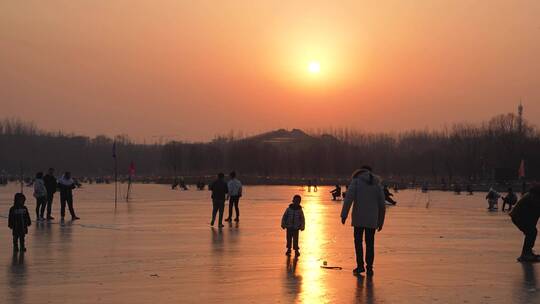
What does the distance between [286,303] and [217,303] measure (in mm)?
828

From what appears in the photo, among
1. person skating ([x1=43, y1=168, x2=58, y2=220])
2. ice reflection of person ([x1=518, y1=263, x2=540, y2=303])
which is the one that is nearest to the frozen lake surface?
ice reflection of person ([x1=518, y1=263, x2=540, y2=303])

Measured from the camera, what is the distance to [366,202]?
13336 millimetres

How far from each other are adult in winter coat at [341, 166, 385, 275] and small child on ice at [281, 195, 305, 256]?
8.59ft

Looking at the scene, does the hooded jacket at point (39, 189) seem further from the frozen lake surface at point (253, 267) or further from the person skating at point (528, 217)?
the person skating at point (528, 217)

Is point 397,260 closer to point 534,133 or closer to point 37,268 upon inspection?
point 37,268

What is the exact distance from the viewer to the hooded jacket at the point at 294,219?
16266mm

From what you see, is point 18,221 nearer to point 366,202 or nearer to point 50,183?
point 366,202

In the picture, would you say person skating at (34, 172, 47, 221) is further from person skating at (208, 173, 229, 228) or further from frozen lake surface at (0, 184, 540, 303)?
person skating at (208, 173, 229, 228)

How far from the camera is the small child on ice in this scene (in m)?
15.9

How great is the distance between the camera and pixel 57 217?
2894cm

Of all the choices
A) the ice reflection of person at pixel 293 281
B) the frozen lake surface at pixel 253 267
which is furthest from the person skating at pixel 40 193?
the ice reflection of person at pixel 293 281

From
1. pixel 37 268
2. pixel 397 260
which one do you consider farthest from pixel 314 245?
pixel 37 268

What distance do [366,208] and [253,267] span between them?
7.01ft

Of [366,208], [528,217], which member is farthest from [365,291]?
[528,217]
